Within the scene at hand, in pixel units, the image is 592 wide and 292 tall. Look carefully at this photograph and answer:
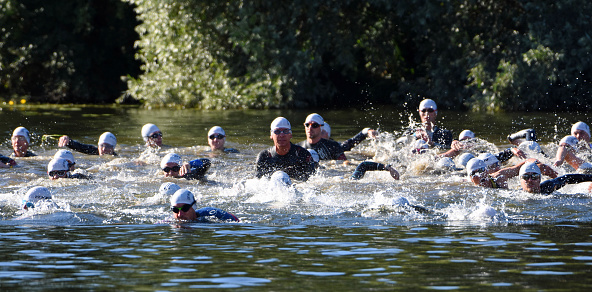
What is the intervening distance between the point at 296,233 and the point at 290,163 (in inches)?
171

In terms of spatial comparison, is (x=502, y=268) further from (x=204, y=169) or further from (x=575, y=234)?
(x=204, y=169)

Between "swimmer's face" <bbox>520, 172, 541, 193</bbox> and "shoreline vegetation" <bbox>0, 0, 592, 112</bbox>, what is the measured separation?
19481 mm

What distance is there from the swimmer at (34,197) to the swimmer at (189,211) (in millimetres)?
2078

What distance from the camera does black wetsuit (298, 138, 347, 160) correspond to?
779 inches

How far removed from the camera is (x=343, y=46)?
39.0 metres

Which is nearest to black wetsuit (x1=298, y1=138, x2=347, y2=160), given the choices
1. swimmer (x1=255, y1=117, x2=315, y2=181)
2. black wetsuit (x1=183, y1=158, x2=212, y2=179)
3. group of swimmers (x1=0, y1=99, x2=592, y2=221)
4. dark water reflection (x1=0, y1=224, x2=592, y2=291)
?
group of swimmers (x1=0, y1=99, x2=592, y2=221)

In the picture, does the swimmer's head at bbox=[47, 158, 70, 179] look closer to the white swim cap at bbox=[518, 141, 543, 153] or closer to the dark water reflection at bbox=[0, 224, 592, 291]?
the dark water reflection at bbox=[0, 224, 592, 291]

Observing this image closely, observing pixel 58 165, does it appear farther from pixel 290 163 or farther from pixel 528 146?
pixel 528 146

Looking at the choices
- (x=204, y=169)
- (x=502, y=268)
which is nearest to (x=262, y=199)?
(x=204, y=169)

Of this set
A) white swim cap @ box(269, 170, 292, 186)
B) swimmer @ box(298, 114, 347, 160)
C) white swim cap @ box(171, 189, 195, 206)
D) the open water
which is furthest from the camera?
swimmer @ box(298, 114, 347, 160)

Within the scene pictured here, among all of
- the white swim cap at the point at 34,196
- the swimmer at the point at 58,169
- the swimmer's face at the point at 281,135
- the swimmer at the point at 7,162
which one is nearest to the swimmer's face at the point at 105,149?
the swimmer at the point at 7,162

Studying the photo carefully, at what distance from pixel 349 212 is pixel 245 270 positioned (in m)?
4.56

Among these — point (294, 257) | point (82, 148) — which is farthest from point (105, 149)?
point (294, 257)

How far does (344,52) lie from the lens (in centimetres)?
3884
